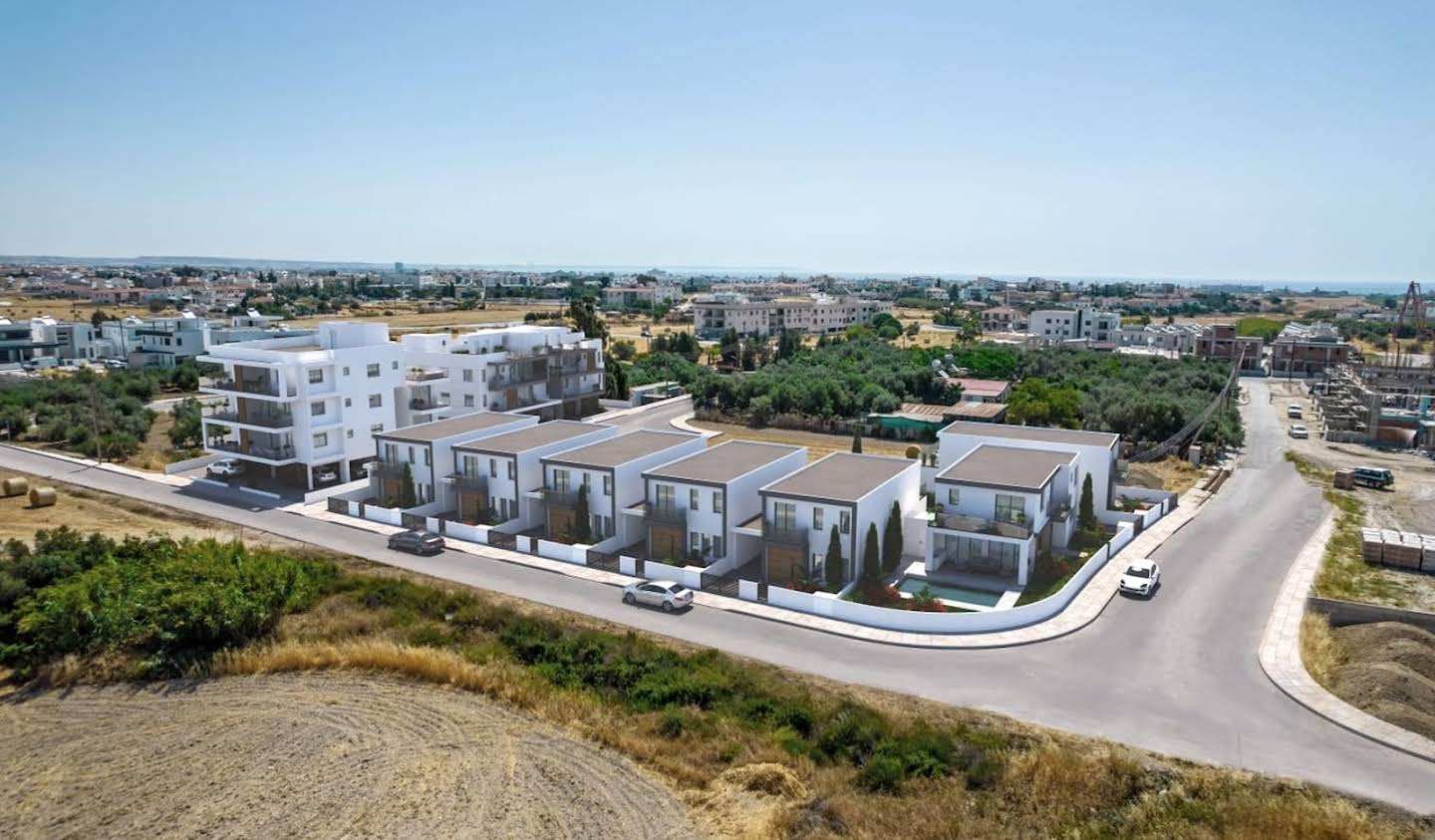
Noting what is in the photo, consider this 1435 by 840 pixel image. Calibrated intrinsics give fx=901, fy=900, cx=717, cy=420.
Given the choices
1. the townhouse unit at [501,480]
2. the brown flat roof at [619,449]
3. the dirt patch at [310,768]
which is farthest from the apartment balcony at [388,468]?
the dirt patch at [310,768]

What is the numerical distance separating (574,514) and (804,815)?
69.9 feet

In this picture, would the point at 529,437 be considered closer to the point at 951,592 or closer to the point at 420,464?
the point at 420,464

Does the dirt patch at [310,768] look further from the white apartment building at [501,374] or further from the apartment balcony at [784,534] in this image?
the white apartment building at [501,374]

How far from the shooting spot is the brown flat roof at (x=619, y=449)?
1574 inches

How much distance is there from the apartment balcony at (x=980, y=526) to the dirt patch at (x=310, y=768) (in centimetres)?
1715

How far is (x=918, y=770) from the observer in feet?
69.6

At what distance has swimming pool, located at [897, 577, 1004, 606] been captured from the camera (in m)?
32.9

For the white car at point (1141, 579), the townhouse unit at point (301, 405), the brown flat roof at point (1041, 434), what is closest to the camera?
the white car at point (1141, 579)

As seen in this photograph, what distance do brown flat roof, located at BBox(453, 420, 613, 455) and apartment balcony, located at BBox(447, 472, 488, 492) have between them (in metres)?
1.33

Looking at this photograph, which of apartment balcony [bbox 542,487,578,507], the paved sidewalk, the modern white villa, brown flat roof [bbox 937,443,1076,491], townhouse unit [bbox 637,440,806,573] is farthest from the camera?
apartment balcony [bbox 542,487,578,507]

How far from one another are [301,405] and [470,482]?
1238 centimetres

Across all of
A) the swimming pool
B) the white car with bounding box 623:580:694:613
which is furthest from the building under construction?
the white car with bounding box 623:580:694:613

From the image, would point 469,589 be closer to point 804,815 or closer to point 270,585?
point 270,585

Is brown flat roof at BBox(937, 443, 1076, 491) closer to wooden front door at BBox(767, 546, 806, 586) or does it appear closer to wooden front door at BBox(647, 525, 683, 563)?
wooden front door at BBox(767, 546, 806, 586)
